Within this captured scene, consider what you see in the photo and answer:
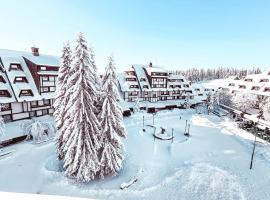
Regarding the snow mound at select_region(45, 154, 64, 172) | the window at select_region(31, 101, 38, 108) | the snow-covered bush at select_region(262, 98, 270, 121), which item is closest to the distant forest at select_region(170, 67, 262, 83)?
the snow-covered bush at select_region(262, 98, 270, 121)

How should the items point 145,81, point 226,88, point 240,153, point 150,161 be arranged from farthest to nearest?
point 226,88 → point 145,81 → point 240,153 → point 150,161

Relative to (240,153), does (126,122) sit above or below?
above

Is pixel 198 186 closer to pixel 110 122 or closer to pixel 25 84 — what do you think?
pixel 110 122

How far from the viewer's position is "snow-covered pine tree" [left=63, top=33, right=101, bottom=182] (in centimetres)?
1650

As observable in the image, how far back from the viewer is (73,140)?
1695 centimetres

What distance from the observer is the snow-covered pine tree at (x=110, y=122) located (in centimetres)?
1761

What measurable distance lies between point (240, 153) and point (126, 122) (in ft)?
67.1

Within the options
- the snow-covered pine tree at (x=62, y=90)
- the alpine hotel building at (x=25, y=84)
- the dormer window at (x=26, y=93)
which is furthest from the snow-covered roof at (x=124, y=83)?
the snow-covered pine tree at (x=62, y=90)

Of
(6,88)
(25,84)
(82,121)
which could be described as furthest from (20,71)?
(82,121)

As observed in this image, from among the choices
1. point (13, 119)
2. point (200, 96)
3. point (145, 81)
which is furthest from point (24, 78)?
point (200, 96)

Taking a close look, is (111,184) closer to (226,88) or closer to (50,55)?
(50,55)

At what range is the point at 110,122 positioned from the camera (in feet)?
58.5

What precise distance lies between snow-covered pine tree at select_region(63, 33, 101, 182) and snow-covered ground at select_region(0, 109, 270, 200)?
1916mm

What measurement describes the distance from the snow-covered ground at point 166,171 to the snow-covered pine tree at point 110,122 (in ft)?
5.52
